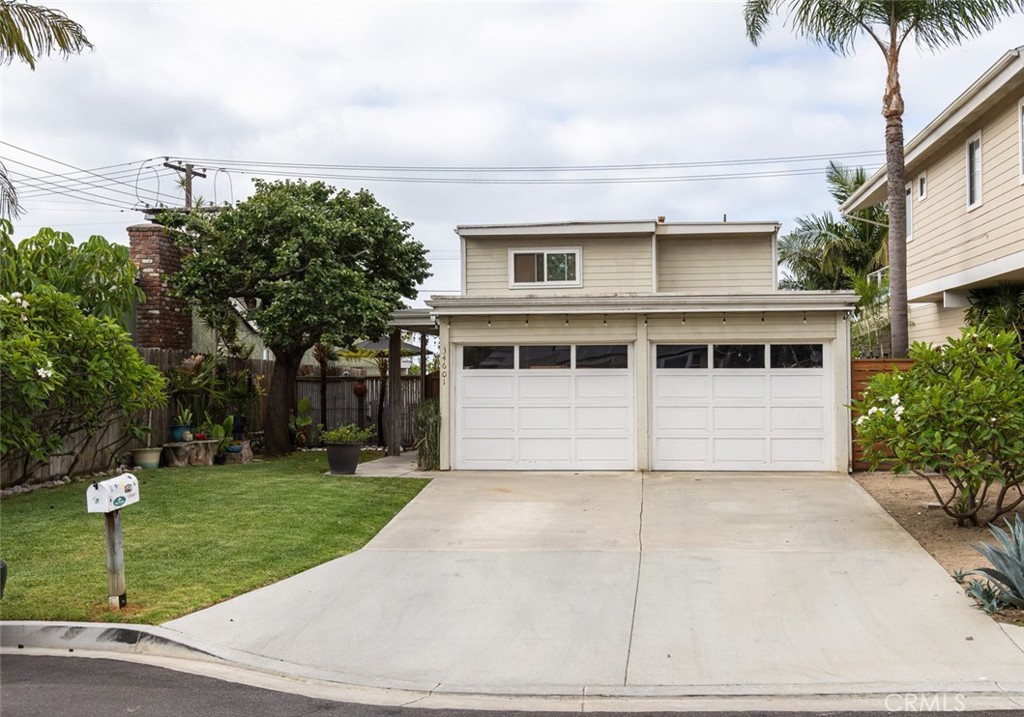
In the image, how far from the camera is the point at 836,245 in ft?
106

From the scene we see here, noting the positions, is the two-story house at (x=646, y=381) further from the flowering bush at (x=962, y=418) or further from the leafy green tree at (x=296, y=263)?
the flowering bush at (x=962, y=418)

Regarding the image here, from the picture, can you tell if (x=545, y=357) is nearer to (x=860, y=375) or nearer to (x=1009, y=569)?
(x=860, y=375)

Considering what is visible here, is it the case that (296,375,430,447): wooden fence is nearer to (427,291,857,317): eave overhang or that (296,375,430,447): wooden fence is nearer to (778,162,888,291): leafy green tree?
(427,291,857,317): eave overhang

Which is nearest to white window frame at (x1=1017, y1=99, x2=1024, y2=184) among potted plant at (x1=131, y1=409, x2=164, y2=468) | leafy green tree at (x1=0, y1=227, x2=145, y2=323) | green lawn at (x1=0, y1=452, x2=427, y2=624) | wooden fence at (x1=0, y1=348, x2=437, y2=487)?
green lawn at (x1=0, y1=452, x2=427, y2=624)

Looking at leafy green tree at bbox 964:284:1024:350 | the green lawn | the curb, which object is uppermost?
leafy green tree at bbox 964:284:1024:350

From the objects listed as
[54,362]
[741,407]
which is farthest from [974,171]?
[54,362]

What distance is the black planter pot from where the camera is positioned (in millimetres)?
16281

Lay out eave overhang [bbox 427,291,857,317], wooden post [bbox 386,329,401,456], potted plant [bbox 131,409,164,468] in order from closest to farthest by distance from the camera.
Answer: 1. eave overhang [bbox 427,291,857,317]
2. potted plant [bbox 131,409,164,468]
3. wooden post [bbox 386,329,401,456]

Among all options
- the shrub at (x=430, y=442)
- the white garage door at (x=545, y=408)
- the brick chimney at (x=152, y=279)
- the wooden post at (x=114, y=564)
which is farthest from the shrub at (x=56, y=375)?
the white garage door at (x=545, y=408)

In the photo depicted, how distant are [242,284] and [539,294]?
6.46 meters

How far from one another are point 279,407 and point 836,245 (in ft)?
68.0

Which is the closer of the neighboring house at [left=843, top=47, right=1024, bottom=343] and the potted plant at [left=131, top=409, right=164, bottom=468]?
the neighboring house at [left=843, top=47, right=1024, bottom=343]

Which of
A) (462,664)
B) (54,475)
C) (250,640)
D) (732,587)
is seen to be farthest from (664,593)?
(54,475)

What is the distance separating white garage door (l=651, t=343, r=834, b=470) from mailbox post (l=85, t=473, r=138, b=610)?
1005 centimetres
